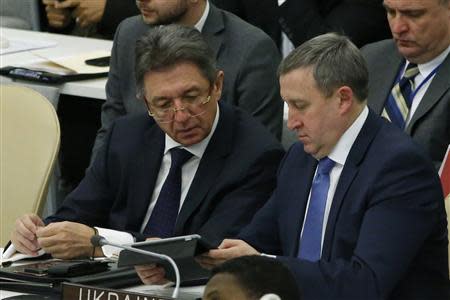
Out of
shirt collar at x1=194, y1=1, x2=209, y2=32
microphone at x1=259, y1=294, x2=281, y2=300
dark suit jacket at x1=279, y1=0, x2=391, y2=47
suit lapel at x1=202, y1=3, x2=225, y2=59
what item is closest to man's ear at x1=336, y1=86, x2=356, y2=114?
microphone at x1=259, y1=294, x2=281, y2=300

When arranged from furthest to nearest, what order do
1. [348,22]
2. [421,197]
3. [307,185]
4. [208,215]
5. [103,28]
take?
[103,28] → [348,22] → [208,215] → [307,185] → [421,197]

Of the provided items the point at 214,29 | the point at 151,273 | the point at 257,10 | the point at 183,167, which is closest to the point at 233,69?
the point at 214,29

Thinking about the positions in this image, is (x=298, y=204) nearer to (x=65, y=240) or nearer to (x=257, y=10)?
(x=65, y=240)

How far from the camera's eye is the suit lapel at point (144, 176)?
4.32 m

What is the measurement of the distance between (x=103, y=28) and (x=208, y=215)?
336 centimetres

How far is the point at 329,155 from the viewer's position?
3824 mm

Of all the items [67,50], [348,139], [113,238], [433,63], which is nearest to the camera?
[348,139]

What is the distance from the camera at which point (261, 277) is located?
2621 mm

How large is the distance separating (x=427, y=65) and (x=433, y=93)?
0.13 meters

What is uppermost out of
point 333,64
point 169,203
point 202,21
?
point 333,64

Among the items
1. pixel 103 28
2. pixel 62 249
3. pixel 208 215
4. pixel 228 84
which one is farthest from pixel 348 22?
pixel 62 249

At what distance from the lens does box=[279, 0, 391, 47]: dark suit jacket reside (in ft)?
20.4

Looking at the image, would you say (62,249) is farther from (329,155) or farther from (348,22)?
(348,22)

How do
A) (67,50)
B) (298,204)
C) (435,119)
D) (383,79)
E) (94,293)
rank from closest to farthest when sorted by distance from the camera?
(94,293), (298,204), (435,119), (383,79), (67,50)
